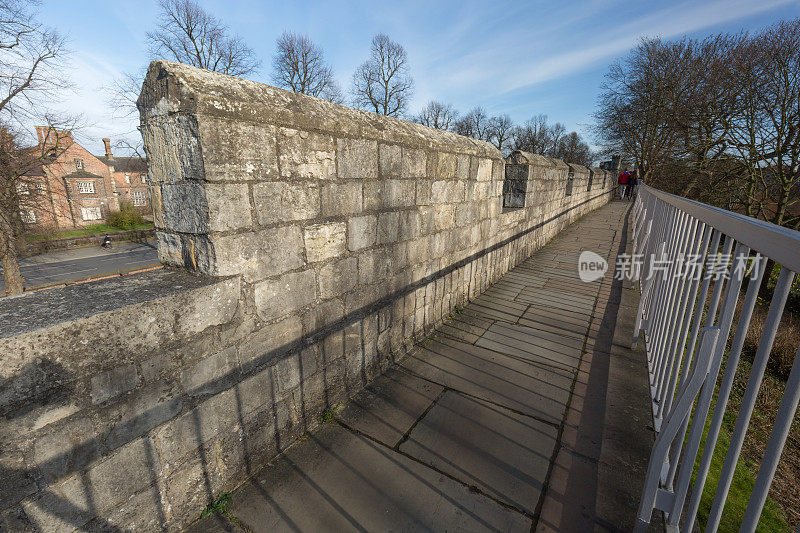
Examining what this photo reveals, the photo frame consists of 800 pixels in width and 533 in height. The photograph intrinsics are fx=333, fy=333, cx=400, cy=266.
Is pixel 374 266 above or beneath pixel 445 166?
beneath

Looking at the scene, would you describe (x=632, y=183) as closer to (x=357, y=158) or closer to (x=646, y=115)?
(x=646, y=115)

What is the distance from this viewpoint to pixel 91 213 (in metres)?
36.4

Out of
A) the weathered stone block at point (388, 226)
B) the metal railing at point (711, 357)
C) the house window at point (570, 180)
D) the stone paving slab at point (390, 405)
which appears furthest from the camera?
the house window at point (570, 180)

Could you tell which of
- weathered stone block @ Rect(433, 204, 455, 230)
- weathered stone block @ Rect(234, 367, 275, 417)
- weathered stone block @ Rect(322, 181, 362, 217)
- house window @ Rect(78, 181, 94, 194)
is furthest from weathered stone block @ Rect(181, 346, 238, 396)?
house window @ Rect(78, 181, 94, 194)

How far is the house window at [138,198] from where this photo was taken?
138 feet

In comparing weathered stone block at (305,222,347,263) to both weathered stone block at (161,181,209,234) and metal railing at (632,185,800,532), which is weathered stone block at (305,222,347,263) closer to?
weathered stone block at (161,181,209,234)

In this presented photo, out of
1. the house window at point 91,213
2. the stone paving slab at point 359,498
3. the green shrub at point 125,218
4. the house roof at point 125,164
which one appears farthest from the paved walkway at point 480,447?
the house roof at point 125,164

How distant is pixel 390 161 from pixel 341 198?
0.67 metres

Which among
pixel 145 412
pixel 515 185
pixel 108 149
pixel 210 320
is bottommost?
pixel 145 412

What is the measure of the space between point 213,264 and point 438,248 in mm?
2520

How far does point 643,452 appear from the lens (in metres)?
2.20

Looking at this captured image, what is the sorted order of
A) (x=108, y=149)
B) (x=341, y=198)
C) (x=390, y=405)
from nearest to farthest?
(x=341, y=198)
(x=390, y=405)
(x=108, y=149)

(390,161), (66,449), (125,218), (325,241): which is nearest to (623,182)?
(390,161)

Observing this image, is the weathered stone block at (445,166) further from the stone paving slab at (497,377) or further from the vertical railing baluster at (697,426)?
the vertical railing baluster at (697,426)
